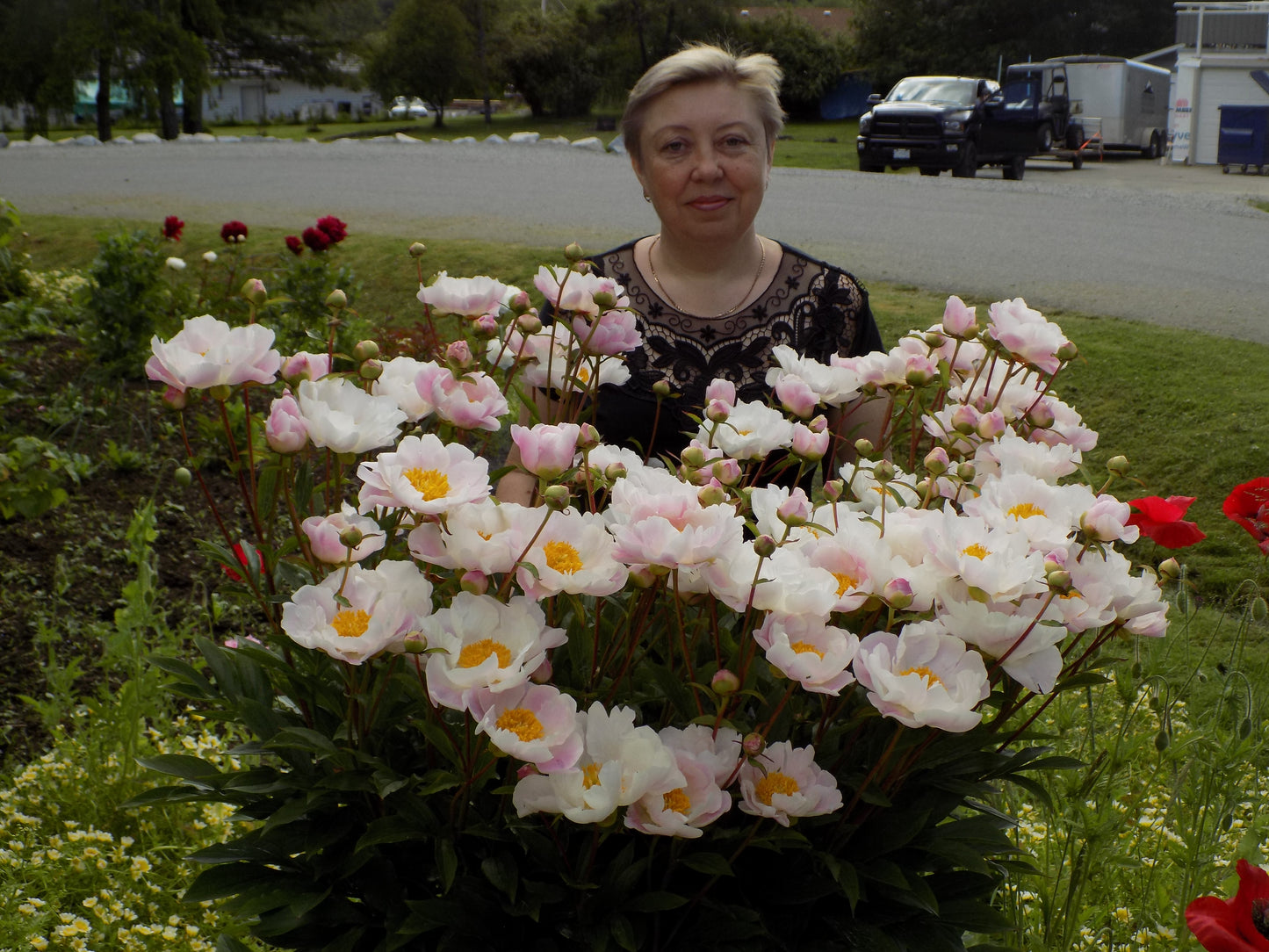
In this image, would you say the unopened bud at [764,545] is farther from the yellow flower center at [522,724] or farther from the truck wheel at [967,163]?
the truck wheel at [967,163]

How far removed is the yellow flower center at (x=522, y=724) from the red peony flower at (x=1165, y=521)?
78 centimetres

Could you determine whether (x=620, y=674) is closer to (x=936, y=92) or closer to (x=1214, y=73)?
(x=936, y=92)

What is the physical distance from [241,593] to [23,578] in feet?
9.45

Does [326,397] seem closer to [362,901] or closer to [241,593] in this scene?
[241,593]

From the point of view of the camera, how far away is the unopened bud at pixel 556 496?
0.90m

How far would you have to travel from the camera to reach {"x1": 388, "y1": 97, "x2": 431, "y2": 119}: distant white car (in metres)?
43.1

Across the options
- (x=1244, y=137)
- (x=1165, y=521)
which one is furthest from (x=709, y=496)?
(x=1244, y=137)

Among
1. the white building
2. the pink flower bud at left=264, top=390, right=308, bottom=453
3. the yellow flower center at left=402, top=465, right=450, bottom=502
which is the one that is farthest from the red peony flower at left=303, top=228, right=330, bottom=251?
the white building

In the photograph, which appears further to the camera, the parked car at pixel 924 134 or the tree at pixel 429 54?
the tree at pixel 429 54

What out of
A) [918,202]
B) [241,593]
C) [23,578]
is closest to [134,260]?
[23,578]

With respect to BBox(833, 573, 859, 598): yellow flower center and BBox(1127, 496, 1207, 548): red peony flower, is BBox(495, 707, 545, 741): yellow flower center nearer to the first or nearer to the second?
BBox(833, 573, 859, 598): yellow flower center

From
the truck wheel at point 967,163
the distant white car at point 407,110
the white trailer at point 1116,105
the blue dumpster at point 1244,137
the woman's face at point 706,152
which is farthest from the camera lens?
the distant white car at point 407,110

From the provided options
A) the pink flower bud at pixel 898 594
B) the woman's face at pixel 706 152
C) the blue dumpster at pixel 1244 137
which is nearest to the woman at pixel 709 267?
the woman's face at pixel 706 152

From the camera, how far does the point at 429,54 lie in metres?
35.5
